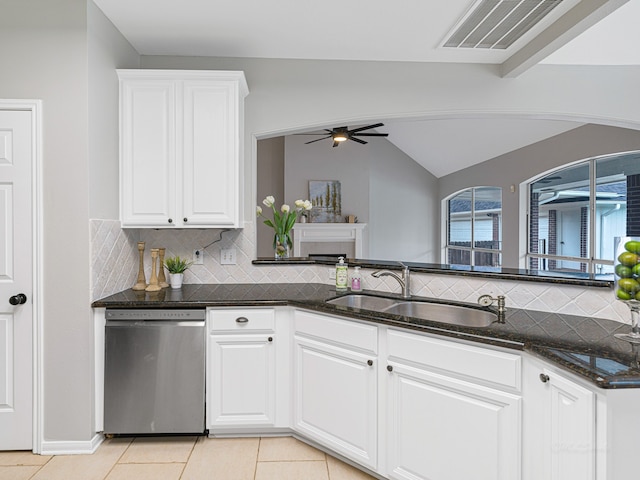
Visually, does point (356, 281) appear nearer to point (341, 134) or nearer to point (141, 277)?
point (141, 277)

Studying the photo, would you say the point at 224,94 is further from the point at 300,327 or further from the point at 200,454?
the point at 200,454

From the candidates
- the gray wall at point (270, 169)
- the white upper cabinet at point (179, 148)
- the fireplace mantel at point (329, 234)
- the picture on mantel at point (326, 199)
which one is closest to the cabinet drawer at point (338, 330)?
the white upper cabinet at point (179, 148)

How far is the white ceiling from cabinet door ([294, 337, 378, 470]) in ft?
6.48

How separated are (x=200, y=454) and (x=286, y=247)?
61.3 inches

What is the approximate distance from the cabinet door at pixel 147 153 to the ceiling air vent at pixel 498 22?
6.33 feet

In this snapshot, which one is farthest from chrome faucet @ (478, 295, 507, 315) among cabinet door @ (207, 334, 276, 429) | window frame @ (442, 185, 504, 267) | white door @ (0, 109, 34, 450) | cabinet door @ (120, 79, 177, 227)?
window frame @ (442, 185, 504, 267)

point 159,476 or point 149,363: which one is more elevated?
point 149,363

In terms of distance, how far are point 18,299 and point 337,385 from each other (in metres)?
1.88

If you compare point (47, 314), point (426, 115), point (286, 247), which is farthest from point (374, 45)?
point (47, 314)

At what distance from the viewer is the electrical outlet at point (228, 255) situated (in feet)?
10.8

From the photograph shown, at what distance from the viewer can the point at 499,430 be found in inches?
70.6

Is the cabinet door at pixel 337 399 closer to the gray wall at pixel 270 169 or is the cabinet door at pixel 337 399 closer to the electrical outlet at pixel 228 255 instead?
the electrical outlet at pixel 228 255

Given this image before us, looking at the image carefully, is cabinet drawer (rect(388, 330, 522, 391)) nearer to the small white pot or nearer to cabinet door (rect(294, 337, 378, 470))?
cabinet door (rect(294, 337, 378, 470))

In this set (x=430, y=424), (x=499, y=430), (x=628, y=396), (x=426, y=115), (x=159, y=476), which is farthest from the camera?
(x=426, y=115)
